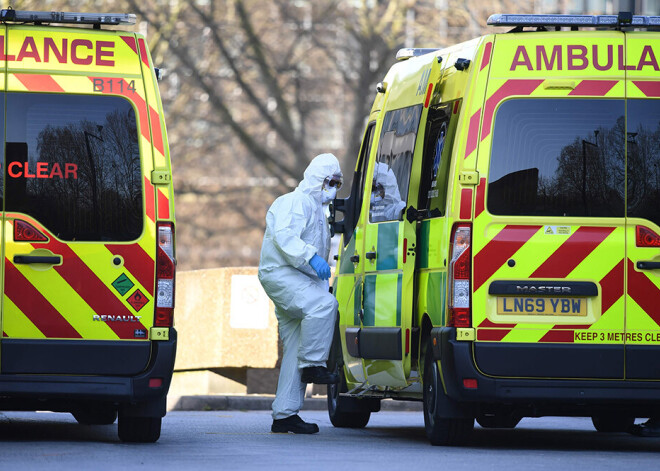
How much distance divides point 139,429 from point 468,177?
256 centimetres

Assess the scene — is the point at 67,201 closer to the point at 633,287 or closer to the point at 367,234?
the point at 367,234

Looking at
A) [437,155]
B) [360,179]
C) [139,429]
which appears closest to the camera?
[139,429]

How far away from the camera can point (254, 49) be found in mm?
29734

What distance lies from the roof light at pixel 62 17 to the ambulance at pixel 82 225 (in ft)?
0.04

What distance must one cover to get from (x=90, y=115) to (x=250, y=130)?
89.2ft

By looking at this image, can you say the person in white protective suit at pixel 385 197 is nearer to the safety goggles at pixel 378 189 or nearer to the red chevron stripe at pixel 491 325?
the safety goggles at pixel 378 189

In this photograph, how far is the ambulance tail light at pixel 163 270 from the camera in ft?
29.8

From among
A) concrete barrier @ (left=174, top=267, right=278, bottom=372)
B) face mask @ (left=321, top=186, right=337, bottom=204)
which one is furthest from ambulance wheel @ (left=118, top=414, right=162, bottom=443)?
concrete barrier @ (left=174, top=267, right=278, bottom=372)

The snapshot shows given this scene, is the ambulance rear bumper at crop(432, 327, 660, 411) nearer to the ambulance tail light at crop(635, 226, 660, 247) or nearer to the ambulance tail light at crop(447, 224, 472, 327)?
the ambulance tail light at crop(447, 224, 472, 327)

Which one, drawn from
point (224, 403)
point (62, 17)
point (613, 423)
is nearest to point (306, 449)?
point (62, 17)

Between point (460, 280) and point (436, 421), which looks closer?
point (460, 280)

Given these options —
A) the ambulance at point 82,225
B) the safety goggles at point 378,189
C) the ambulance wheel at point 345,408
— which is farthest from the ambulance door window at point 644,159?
the ambulance wheel at point 345,408

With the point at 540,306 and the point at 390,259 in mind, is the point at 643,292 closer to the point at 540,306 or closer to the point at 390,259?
the point at 540,306

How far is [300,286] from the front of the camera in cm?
1068
